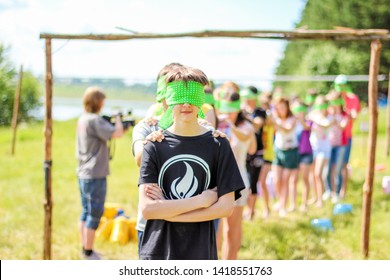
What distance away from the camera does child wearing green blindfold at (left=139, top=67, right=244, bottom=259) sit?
7.97 feet

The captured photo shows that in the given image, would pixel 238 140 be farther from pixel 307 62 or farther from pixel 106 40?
pixel 307 62

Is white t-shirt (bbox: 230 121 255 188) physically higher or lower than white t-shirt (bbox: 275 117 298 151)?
lower

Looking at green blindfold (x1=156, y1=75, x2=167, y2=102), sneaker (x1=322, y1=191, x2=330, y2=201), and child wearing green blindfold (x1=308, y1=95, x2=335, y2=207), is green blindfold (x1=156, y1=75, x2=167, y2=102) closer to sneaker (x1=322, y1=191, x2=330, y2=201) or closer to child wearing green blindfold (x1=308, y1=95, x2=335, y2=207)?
child wearing green blindfold (x1=308, y1=95, x2=335, y2=207)


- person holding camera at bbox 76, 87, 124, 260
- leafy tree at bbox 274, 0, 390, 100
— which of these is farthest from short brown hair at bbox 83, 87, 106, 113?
leafy tree at bbox 274, 0, 390, 100

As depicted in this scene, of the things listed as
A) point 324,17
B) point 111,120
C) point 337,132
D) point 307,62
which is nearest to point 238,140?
point 111,120

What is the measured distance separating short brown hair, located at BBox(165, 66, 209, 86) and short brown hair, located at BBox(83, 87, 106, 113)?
2.31 metres

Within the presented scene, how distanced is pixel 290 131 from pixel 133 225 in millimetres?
2472

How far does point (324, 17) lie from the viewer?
35.2m

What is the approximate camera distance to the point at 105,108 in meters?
5.87

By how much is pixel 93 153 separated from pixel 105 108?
1208 mm

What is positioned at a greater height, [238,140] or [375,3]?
[375,3]

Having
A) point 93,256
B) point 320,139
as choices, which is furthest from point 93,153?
point 320,139

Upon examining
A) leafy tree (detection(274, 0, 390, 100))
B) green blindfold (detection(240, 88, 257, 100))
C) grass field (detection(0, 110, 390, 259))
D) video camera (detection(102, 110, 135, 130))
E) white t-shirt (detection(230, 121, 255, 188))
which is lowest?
grass field (detection(0, 110, 390, 259))
